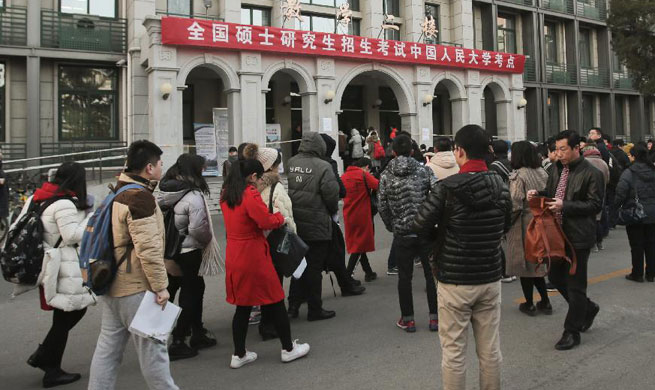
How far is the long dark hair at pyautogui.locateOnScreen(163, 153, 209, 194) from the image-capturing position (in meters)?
4.93

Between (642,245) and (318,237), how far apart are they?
181 inches

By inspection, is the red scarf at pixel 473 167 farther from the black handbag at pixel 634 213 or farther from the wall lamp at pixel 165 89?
the wall lamp at pixel 165 89

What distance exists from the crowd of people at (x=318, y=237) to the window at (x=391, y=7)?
1677cm

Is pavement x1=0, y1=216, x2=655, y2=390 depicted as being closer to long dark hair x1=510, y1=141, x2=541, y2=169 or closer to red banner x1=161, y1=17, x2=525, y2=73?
long dark hair x1=510, y1=141, x2=541, y2=169

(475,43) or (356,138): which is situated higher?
(475,43)

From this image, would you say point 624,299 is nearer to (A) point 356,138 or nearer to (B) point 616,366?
(B) point 616,366

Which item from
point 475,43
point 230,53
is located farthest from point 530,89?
point 230,53

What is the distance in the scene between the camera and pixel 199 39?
15.8 meters

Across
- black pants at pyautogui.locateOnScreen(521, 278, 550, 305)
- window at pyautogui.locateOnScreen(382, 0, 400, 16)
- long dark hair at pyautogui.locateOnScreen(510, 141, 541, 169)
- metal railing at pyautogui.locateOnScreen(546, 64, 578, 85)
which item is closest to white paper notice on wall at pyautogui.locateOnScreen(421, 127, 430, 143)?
window at pyautogui.locateOnScreen(382, 0, 400, 16)

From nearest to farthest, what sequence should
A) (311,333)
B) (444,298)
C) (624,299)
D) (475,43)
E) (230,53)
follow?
(444,298) → (311,333) → (624,299) → (230,53) → (475,43)

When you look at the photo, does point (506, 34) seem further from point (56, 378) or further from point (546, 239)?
point (56, 378)

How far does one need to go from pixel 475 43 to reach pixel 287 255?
2361cm

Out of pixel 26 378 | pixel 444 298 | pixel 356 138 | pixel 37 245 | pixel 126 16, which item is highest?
pixel 126 16

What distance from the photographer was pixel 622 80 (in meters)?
31.4
